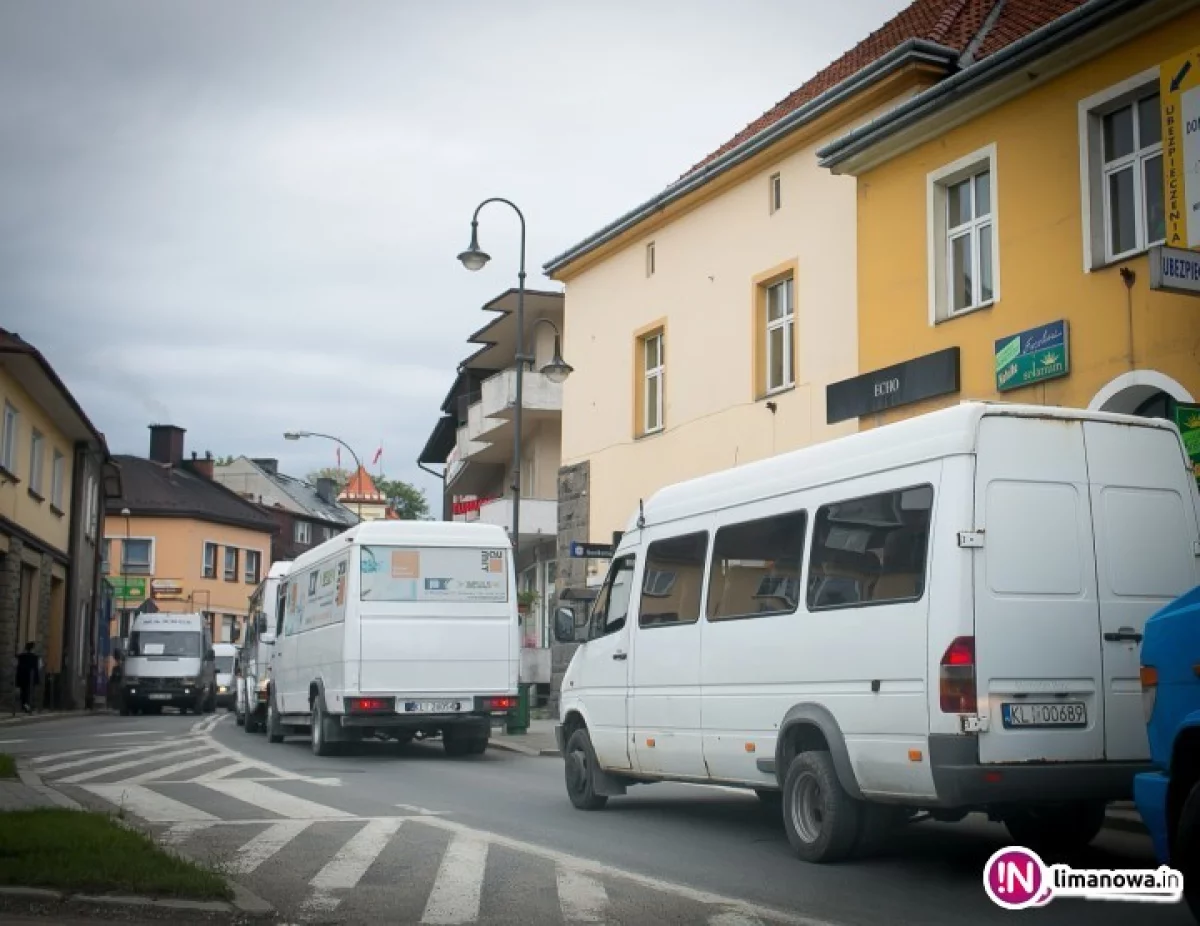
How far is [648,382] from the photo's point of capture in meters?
29.5

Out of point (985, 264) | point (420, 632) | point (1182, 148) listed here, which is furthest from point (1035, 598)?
point (420, 632)

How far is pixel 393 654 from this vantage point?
2008cm

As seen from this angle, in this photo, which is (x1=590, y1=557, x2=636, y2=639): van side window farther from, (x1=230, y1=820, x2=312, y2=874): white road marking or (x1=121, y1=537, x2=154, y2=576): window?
(x1=121, y1=537, x2=154, y2=576): window

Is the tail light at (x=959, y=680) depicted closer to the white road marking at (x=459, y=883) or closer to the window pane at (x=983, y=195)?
the white road marking at (x=459, y=883)

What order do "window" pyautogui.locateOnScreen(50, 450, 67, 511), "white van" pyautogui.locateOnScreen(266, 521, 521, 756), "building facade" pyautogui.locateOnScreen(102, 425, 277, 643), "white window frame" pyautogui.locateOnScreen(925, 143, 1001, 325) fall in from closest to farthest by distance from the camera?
1. "white window frame" pyautogui.locateOnScreen(925, 143, 1001, 325)
2. "white van" pyautogui.locateOnScreen(266, 521, 521, 756)
3. "window" pyautogui.locateOnScreen(50, 450, 67, 511)
4. "building facade" pyautogui.locateOnScreen(102, 425, 277, 643)

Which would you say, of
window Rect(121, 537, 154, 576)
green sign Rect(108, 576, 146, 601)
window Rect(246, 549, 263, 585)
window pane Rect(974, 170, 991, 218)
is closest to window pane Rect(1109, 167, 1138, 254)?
window pane Rect(974, 170, 991, 218)

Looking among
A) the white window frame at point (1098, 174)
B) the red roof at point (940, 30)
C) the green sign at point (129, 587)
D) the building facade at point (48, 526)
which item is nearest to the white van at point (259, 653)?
the building facade at point (48, 526)

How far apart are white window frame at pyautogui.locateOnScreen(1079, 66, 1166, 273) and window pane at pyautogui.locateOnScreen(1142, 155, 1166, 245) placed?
75 millimetres

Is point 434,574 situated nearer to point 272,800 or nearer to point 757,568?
point 272,800

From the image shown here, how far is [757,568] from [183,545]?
71806 millimetres

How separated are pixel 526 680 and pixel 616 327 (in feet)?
25.9

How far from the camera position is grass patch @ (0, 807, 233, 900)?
802 centimetres

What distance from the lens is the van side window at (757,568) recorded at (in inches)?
413

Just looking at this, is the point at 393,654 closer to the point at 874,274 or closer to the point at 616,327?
the point at 874,274
